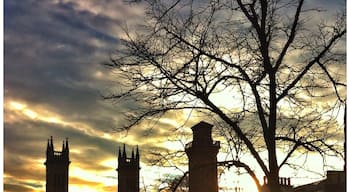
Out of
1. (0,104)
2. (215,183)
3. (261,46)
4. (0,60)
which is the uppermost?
(261,46)

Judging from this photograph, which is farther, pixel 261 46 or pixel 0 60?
pixel 261 46

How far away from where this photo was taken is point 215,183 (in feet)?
15.6

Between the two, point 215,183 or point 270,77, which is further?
point 215,183

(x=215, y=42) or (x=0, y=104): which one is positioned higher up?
(x=215, y=42)

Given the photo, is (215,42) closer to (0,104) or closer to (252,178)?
(252,178)

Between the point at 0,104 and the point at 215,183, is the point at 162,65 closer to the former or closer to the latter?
the point at 215,183

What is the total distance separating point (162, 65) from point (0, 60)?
4.86 ft

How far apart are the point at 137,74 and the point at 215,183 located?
1.01 metres

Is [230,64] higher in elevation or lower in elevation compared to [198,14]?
lower

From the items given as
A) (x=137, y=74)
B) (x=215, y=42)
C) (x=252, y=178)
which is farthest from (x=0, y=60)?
(x=252, y=178)

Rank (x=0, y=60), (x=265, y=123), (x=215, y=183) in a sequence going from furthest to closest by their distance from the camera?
1. (x=215, y=183)
2. (x=265, y=123)
3. (x=0, y=60)

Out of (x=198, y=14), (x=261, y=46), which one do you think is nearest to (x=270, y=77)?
(x=261, y=46)

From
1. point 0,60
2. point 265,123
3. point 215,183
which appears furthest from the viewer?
point 215,183

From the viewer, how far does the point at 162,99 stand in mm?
4598
